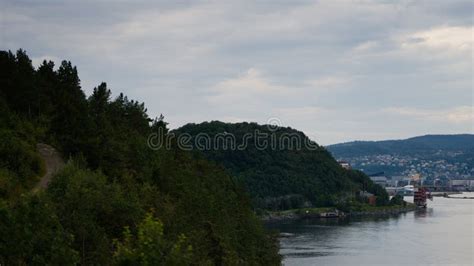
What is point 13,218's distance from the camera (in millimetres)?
11992

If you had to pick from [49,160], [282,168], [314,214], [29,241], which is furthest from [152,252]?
[282,168]

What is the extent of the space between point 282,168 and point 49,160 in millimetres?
103106

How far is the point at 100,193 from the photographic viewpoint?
18750 mm

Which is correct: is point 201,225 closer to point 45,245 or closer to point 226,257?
point 226,257

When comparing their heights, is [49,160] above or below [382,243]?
above

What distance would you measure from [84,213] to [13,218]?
4.97m

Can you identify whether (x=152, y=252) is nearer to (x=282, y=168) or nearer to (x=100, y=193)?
(x=100, y=193)

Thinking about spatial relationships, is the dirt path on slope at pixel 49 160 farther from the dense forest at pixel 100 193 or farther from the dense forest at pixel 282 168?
the dense forest at pixel 282 168

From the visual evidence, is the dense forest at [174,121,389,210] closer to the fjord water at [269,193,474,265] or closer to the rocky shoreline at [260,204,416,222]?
the rocky shoreline at [260,204,416,222]

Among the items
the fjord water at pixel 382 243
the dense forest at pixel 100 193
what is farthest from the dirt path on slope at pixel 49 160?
the fjord water at pixel 382 243

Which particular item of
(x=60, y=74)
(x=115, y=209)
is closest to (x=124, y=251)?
(x=115, y=209)

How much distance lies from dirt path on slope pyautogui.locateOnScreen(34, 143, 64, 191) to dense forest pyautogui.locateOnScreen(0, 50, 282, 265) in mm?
234

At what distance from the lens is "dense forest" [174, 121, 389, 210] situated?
11631cm

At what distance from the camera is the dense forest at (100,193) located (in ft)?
39.2
